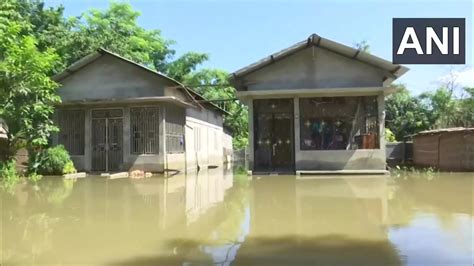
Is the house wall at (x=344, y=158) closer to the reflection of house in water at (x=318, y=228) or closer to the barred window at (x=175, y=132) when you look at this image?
the reflection of house in water at (x=318, y=228)

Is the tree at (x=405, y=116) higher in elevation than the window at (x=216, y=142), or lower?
higher

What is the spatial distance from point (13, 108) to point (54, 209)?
6.09 meters

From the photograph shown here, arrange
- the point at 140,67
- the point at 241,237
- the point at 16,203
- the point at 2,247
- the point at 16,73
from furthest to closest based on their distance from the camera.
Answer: the point at 140,67 < the point at 16,73 < the point at 16,203 < the point at 241,237 < the point at 2,247

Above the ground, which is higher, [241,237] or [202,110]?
[202,110]

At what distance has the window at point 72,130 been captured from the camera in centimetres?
1878

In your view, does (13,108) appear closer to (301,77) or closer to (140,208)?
(140,208)

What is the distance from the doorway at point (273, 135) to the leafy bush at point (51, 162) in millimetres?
6665

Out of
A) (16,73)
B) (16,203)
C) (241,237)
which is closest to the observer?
(241,237)

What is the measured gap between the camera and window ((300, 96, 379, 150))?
55.7 feet

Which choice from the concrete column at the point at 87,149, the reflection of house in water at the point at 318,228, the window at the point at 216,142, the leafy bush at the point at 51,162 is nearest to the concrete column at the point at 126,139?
the concrete column at the point at 87,149

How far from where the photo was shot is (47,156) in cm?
1684

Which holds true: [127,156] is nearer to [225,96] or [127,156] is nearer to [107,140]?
[107,140]

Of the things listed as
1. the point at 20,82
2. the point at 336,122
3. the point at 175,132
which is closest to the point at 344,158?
the point at 336,122

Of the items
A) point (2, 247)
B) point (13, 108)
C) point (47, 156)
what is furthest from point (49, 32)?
point (2, 247)
